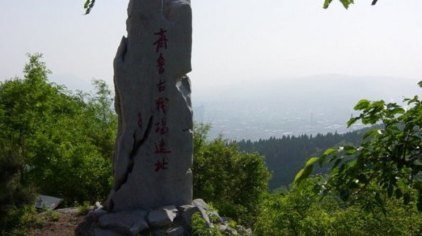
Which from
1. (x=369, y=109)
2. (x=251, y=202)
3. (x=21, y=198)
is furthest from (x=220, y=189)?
(x=369, y=109)

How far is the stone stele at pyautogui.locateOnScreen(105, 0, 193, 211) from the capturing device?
268 inches

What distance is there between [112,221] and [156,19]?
2.87 m

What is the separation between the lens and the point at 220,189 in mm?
11266

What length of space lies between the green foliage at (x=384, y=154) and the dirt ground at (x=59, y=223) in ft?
21.7

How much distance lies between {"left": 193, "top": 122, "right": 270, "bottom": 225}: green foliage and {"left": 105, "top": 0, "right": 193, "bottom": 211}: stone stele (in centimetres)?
400

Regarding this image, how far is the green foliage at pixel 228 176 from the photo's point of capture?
11.1 meters

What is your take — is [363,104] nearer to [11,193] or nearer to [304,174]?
[304,174]

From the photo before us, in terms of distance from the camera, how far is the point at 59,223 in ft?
27.0

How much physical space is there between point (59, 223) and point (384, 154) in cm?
732

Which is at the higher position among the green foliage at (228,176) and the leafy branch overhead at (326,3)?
the leafy branch overhead at (326,3)

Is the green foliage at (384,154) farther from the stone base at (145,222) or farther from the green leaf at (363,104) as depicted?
the stone base at (145,222)

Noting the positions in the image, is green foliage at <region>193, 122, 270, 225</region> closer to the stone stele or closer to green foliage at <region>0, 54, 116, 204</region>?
green foliage at <region>0, 54, 116, 204</region>

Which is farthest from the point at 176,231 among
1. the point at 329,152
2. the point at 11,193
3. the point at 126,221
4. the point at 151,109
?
the point at 329,152

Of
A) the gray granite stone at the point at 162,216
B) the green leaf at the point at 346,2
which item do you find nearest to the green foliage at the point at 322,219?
the gray granite stone at the point at 162,216
